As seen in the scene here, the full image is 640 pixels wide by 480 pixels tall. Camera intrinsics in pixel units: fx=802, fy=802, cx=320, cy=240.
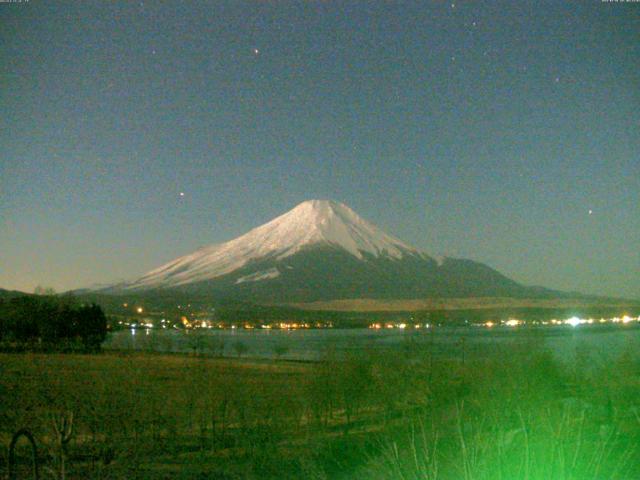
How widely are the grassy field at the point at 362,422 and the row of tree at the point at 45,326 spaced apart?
35.2 m

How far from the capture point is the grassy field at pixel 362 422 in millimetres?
6383

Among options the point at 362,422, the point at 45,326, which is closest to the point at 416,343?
the point at 362,422

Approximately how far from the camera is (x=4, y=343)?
5850 centimetres

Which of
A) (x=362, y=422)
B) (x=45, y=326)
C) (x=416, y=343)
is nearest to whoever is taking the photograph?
(x=362, y=422)

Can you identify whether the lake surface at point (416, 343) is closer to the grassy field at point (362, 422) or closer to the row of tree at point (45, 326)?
the grassy field at point (362, 422)

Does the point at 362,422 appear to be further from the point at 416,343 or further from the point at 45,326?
the point at 45,326

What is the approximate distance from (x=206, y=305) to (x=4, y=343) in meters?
74.2

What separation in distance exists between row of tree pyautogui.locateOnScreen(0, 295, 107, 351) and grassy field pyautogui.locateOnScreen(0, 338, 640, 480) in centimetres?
3525

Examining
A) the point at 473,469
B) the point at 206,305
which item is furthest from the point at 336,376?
the point at 206,305

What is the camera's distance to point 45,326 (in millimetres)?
59750

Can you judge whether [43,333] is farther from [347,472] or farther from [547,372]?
[347,472]

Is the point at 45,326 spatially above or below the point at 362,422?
above

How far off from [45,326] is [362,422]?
4718cm

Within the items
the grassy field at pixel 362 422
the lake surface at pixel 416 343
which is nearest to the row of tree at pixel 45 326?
the lake surface at pixel 416 343
